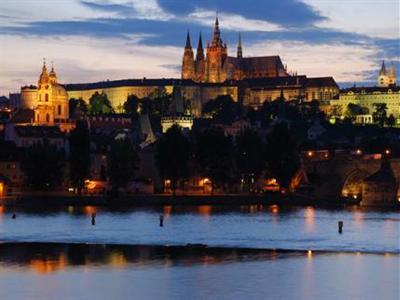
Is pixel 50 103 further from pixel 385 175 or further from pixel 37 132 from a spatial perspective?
pixel 385 175

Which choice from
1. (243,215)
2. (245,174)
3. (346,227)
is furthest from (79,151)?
(346,227)

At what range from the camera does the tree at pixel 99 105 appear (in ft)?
613

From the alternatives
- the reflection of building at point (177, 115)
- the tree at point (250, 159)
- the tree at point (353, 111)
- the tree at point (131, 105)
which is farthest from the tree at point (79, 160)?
the tree at point (353, 111)

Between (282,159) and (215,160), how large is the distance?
15.8 feet

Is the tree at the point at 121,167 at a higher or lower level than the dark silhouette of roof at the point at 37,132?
lower

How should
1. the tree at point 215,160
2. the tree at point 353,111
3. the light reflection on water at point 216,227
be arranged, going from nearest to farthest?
the light reflection on water at point 216,227, the tree at point 215,160, the tree at point 353,111

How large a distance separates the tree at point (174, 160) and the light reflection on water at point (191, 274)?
38025 mm

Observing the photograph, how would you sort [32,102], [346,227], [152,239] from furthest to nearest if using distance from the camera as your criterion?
[32,102]
[346,227]
[152,239]

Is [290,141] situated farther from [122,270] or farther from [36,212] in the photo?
[122,270]

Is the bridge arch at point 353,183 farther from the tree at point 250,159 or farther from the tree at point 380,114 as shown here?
the tree at point 380,114

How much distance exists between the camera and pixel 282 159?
86.4m

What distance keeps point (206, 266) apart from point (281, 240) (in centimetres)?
1215

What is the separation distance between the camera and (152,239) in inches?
1983

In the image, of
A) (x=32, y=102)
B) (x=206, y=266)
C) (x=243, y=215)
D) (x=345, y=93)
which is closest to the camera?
(x=206, y=266)
